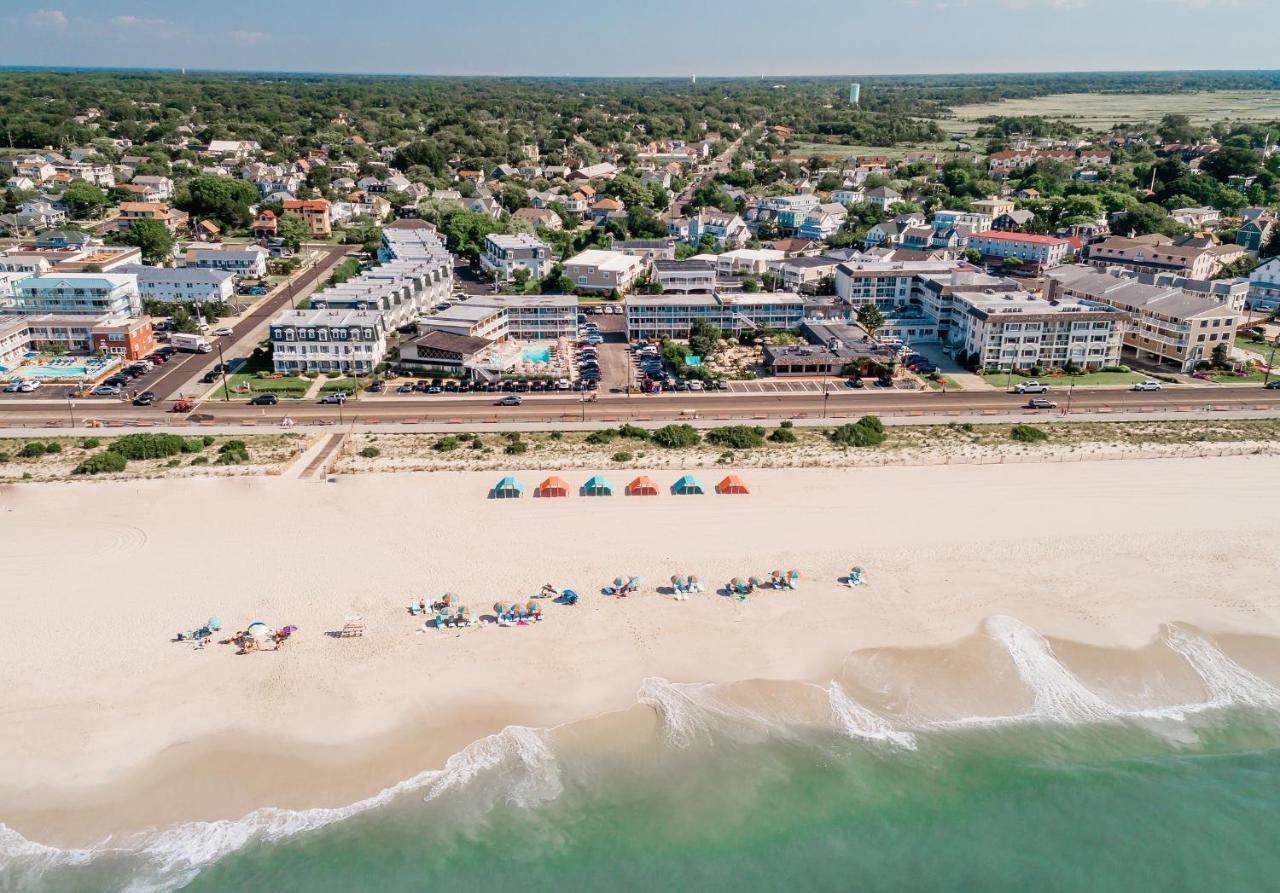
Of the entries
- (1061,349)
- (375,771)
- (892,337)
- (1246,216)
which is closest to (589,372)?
(892,337)

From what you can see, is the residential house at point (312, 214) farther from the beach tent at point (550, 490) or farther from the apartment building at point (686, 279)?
the beach tent at point (550, 490)

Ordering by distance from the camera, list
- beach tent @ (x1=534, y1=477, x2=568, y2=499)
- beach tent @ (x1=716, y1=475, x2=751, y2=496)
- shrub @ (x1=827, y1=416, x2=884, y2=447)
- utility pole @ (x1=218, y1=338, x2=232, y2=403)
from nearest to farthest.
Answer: beach tent @ (x1=534, y1=477, x2=568, y2=499) → beach tent @ (x1=716, y1=475, x2=751, y2=496) → shrub @ (x1=827, y1=416, x2=884, y2=447) → utility pole @ (x1=218, y1=338, x2=232, y2=403)

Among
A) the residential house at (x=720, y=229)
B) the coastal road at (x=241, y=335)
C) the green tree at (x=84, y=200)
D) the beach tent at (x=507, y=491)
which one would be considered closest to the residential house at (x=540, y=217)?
the residential house at (x=720, y=229)

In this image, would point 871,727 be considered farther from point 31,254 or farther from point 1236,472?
point 31,254

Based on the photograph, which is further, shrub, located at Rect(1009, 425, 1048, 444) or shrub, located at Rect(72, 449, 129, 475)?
shrub, located at Rect(1009, 425, 1048, 444)

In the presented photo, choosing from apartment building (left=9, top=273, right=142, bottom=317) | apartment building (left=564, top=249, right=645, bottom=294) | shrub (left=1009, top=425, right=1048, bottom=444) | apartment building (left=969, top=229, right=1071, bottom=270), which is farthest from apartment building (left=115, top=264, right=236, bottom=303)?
apartment building (left=969, top=229, right=1071, bottom=270)

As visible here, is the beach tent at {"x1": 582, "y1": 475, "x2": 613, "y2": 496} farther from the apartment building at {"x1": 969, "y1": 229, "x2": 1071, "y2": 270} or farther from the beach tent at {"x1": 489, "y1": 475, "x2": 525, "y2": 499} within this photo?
the apartment building at {"x1": 969, "y1": 229, "x2": 1071, "y2": 270}

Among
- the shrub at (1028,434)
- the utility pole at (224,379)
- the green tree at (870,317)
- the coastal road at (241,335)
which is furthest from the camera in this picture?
the green tree at (870,317)
